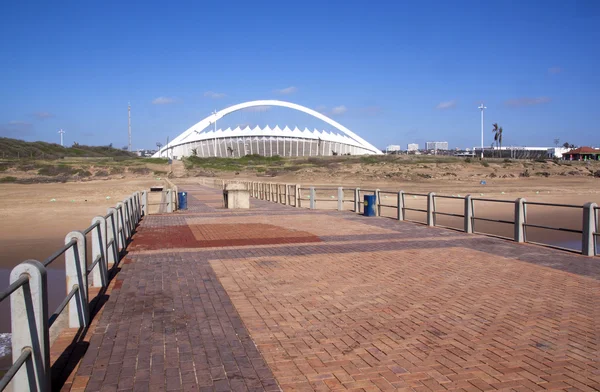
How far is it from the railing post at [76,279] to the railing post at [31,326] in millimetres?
1605

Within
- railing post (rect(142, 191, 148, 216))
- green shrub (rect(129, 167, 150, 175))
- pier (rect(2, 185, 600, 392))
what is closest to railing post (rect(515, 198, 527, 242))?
pier (rect(2, 185, 600, 392))

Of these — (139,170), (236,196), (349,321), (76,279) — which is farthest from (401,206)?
(139,170)

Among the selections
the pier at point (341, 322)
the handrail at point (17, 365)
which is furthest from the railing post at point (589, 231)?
the handrail at point (17, 365)

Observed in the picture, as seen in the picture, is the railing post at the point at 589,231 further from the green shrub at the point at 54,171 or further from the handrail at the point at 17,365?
the green shrub at the point at 54,171

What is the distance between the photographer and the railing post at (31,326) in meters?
3.71

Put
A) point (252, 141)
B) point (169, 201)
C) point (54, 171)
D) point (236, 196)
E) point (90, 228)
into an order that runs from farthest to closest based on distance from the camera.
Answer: point (252, 141) < point (54, 171) < point (236, 196) < point (169, 201) < point (90, 228)

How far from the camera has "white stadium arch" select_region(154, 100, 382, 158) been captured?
129500mm

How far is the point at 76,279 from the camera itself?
19.0 feet

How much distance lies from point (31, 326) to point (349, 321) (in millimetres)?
3406

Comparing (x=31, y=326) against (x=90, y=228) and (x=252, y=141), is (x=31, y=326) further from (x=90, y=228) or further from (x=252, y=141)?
(x=252, y=141)

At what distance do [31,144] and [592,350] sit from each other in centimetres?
17113

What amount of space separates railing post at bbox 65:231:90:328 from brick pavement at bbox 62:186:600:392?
30 centimetres

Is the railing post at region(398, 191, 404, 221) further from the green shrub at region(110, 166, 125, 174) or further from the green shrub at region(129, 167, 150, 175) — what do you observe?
the green shrub at region(129, 167, 150, 175)

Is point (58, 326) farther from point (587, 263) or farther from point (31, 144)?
point (31, 144)
